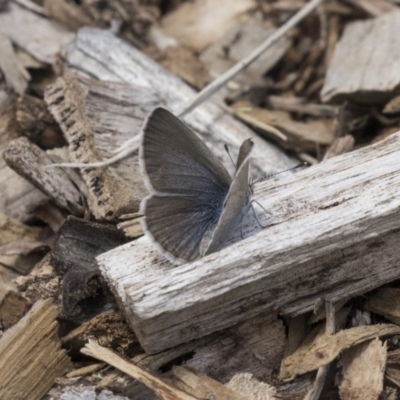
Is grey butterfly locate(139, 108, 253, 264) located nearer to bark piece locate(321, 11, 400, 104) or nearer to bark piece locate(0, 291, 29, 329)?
bark piece locate(0, 291, 29, 329)

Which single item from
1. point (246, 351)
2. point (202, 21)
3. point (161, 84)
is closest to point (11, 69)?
point (161, 84)

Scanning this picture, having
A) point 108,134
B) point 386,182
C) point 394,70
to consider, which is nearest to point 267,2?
point 394,70

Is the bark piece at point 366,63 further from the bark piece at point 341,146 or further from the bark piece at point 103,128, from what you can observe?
the bark piece at point 103,128

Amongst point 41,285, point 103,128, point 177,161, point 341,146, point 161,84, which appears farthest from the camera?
point 161,84

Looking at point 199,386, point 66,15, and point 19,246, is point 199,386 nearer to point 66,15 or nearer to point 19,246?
point 19,246

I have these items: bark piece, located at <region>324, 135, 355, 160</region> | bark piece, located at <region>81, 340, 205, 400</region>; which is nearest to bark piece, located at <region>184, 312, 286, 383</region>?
bark piece, located at <region>81, 340, 205, 400</region>

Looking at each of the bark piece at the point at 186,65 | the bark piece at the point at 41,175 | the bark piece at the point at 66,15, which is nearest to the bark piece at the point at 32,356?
the bark piece at the point at 41,175

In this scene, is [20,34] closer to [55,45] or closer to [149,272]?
[55,45]
